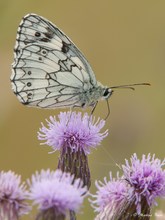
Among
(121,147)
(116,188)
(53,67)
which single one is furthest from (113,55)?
(116,188)

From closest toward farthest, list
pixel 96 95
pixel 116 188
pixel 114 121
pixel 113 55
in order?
pixel 116 188
pixel 96 95
pixel 114 121
pixel 113 55

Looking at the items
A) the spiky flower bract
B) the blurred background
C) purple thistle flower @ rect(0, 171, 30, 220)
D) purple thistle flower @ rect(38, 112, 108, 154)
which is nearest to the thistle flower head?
the spiky flower bract

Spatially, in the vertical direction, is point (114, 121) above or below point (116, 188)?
above

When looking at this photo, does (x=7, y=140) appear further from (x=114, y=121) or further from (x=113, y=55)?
(x=113, y=55)

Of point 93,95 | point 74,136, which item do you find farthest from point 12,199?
point 93,95

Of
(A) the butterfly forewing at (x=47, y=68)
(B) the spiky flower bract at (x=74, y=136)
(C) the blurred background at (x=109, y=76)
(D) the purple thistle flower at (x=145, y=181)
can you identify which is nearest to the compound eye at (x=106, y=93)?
(A) the butterfly forewing at (x=47, y=68)

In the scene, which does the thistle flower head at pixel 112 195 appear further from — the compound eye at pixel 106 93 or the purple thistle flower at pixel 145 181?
the compound eye at pixel 106 93

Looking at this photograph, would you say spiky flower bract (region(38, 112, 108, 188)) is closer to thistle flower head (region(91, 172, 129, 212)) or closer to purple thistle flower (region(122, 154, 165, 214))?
thistle flower head (region(91, 172, 129, 212))
